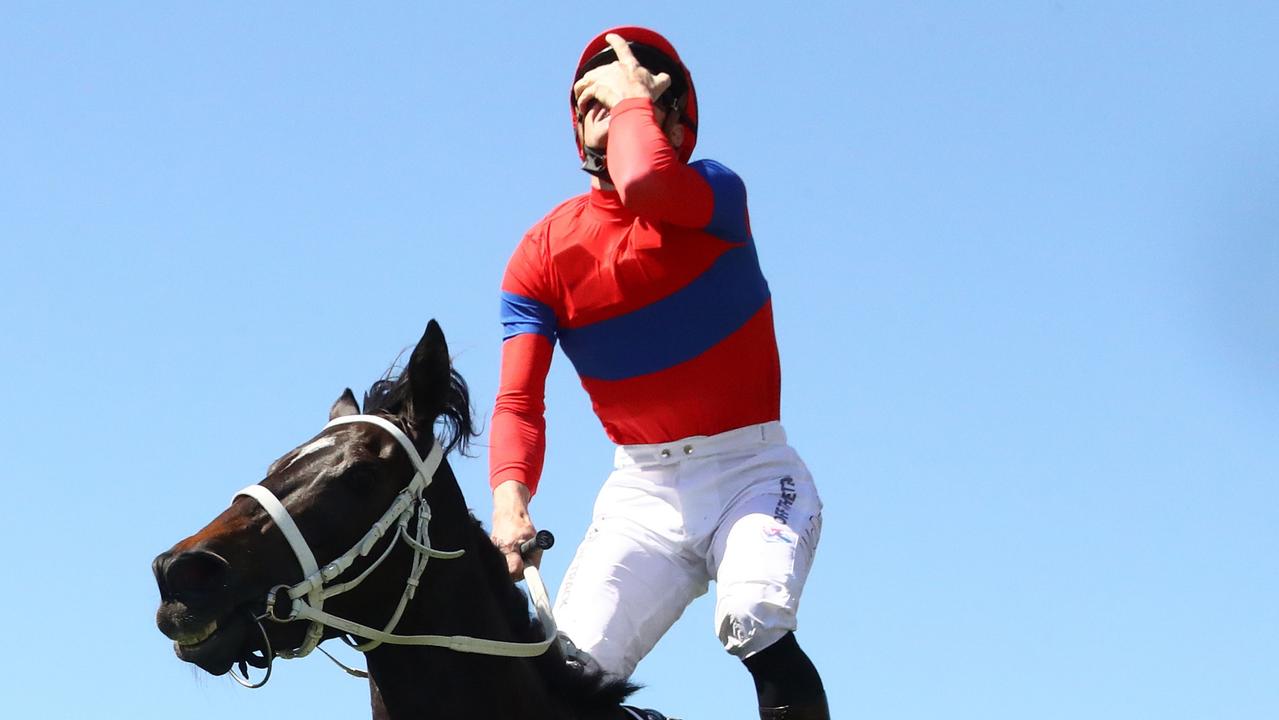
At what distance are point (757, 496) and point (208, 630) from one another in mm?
2636

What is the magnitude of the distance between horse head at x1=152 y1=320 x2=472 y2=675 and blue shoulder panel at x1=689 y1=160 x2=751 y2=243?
5.03 ft

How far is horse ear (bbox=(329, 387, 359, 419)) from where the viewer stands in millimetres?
7363

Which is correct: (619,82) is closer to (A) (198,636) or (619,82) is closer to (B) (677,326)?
(B) (677,326)

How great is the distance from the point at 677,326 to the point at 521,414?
2.59 ft

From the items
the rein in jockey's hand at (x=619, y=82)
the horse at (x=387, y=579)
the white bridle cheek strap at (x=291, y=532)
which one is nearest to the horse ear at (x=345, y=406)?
the horse at (x=387, y=579)

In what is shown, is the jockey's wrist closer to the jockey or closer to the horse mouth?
the jockey

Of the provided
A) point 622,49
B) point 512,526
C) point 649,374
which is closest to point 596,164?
point 622,49

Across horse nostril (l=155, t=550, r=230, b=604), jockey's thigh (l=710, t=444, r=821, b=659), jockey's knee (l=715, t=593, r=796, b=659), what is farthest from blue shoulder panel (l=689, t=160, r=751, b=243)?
horse nostril (l=155, t=550, r=230, b=604)

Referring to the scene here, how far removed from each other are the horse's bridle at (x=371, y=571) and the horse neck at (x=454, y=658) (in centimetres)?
6

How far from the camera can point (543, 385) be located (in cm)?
816

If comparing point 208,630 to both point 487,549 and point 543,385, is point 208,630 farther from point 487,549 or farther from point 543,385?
point 543,385

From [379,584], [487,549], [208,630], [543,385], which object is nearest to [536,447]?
[543,385]

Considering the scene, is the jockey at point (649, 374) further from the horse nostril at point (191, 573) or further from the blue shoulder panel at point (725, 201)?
the horse nostril at point (191, 573)

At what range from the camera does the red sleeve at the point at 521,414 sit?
779cm
